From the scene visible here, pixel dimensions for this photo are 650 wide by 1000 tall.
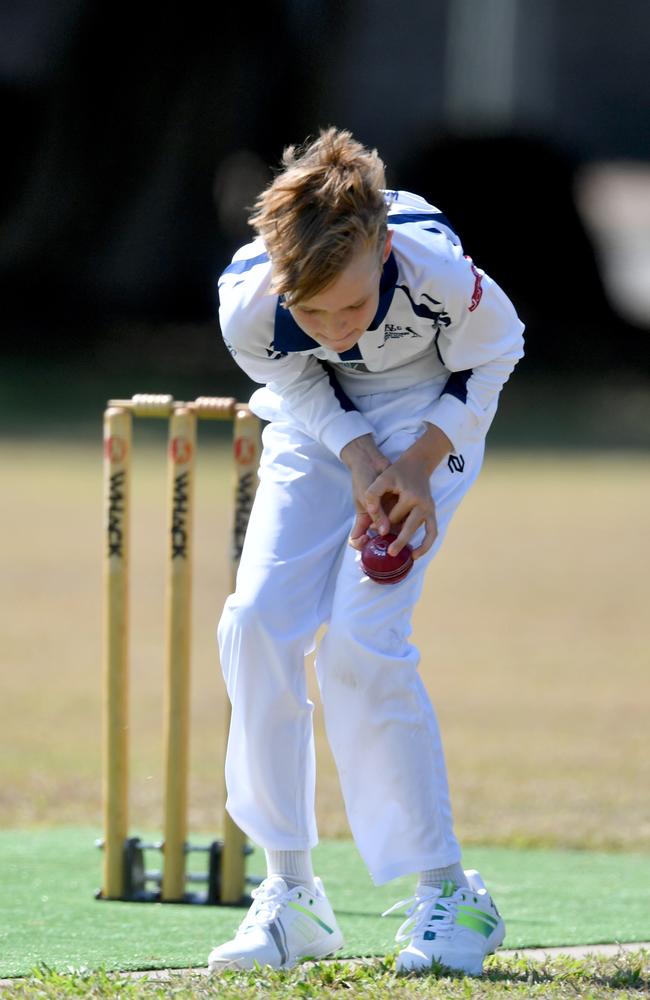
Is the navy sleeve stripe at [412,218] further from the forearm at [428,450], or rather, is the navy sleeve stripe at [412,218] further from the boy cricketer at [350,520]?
the forearm at [428,450]

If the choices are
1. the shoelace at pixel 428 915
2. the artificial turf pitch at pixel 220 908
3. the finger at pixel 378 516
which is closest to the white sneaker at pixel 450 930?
the shoelace at pixel 428 915

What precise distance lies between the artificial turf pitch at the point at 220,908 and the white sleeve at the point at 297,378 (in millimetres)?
1067

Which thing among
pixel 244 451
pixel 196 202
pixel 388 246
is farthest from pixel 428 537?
pixel 196 202

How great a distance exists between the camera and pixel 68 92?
18.4m

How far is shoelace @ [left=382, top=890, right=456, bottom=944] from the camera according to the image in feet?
9.16

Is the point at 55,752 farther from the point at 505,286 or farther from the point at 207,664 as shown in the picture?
the point at 505,286

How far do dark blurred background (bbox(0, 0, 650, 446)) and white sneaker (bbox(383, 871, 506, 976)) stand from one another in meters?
13.3

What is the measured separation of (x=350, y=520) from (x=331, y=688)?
35 cm

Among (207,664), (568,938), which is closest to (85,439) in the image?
(207,664)

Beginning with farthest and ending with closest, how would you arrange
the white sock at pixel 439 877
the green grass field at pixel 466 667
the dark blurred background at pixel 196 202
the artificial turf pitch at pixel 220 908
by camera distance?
the dark blurred background at pixel 196 202 → the green grass field at pixel 466 667 → the artificial turf pitch at pixel 220 908 → the white sock at pixel 439 877

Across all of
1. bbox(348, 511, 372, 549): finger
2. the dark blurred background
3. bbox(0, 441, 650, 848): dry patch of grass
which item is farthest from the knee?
the dark blurred background

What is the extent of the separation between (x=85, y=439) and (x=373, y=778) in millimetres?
12264

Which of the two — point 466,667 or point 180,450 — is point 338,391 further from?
point 466,667

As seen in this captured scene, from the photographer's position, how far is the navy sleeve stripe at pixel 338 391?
3.04 meters
